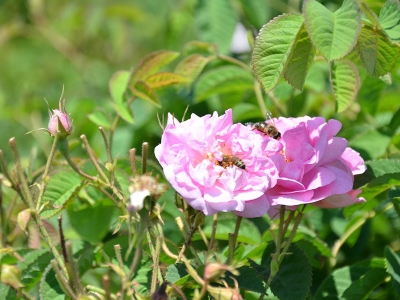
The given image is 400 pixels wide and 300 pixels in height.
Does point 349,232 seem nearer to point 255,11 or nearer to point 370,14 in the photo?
point 370,14

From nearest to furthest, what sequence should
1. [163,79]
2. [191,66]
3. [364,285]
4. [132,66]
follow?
Answer: [364,285]
[163,79]
[191,66]
[132,66]

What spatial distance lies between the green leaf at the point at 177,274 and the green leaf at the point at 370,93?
0.64m

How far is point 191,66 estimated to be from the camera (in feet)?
4.14

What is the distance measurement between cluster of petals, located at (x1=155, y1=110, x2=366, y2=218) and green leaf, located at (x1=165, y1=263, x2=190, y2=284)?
0.11 meters

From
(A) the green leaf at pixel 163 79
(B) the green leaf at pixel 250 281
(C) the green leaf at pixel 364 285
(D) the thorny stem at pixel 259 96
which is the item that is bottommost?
(C) the green leaf at pixel 364 285

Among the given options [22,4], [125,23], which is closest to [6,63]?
[22,4]

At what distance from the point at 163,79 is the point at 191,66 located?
0.44 ft

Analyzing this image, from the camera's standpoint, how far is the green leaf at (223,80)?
50.2 inches

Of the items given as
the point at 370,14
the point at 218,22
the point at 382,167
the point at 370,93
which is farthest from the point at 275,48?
the point at 218,22

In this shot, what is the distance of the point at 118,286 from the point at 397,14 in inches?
29.9

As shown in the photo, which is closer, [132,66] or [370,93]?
[370,93]

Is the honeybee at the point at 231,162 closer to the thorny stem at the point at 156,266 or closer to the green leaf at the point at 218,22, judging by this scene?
the thorny stem at the point at 156,266

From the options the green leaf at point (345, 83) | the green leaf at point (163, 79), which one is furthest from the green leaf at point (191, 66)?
the green leaf at point (345, 83)

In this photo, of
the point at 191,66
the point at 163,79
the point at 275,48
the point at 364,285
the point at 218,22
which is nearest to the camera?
the point at 275,48
